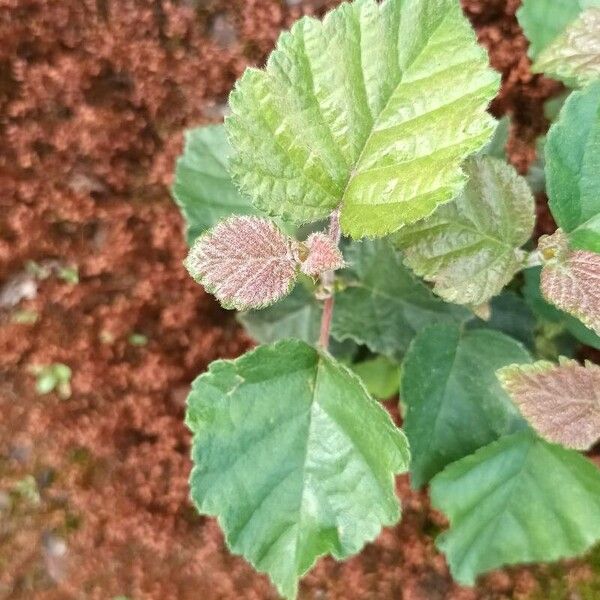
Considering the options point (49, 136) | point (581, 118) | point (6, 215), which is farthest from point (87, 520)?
point (581, 118)

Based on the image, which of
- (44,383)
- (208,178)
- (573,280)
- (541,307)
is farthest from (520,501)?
(44,383)

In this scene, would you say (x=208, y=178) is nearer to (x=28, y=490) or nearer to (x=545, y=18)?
(x=545, y=18)

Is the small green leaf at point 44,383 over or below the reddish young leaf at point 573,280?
below

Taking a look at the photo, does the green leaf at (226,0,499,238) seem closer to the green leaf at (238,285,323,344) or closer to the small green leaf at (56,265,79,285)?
the green leaf at (238,285,323,344)

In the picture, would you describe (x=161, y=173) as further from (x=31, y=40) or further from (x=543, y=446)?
(x=543, y=446)

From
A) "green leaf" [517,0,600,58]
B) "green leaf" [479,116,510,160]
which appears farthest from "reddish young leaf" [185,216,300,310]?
"green leaf" [517,0,600,58]

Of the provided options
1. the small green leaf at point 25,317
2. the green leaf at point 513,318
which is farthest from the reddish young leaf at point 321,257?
the small green leaf at point 25,317

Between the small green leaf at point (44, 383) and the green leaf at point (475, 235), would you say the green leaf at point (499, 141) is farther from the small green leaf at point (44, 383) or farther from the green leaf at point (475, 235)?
the small green leaf at point (44, 383)
